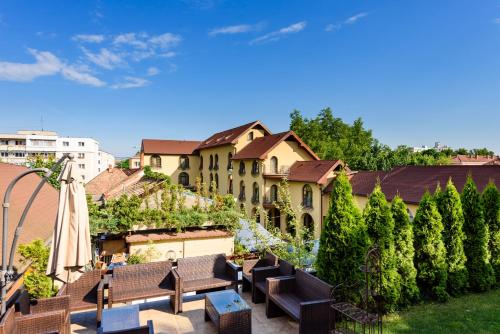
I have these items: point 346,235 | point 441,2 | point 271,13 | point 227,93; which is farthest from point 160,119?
point 346,235

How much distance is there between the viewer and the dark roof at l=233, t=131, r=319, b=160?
24.1 meters

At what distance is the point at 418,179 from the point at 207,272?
1549 cm

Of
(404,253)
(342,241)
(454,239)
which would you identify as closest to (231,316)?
(342,241)

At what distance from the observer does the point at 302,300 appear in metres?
5.80

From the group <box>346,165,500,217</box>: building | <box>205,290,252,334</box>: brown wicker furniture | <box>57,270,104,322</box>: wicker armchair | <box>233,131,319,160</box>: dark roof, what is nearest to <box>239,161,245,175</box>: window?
<box>233,131,319,160</box>: dark roof

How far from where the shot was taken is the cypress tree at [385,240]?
635 cm

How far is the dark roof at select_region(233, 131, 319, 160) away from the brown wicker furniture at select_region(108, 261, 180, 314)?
17.6 metres

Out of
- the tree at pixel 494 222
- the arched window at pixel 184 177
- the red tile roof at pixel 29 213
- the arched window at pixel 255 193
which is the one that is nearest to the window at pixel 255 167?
the arched window at pixel 255 193

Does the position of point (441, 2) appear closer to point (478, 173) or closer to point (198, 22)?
point (478, 173)

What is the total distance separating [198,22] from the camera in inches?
671

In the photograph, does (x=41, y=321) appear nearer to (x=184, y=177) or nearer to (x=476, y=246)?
Answer: (x=476, y=246)

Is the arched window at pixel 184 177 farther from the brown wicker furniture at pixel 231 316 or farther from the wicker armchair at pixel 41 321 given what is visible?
the brown wicker furniture at pixel 231 316

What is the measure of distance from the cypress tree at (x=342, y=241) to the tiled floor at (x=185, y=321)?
1.45 meters

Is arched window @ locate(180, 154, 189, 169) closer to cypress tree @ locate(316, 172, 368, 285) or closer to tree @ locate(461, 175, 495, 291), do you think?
cypress tree @ locate(316, 172, 368, 285)
